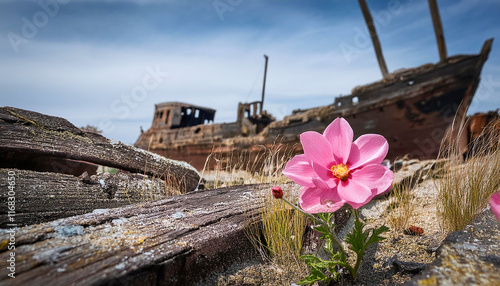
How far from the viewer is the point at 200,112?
18.9 metres

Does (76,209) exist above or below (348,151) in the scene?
below

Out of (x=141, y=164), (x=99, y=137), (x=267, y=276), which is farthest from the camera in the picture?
(x=141, y=164)

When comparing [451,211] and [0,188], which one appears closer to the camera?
[0,188]

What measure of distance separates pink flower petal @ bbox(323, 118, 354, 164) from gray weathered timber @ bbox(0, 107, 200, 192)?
214 cm

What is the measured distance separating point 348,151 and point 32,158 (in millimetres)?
2494

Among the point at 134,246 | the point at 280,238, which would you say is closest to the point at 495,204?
the point at 280,238

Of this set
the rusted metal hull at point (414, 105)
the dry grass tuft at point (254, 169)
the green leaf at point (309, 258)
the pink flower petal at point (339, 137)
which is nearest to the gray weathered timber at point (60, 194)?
the dry grass tuft at point (254, 169)

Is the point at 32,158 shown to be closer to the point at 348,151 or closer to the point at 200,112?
the point at 348,151

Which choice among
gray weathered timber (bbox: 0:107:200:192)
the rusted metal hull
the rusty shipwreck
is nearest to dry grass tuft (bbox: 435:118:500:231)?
gray weathered timber (bbox: 0:107:200:192)

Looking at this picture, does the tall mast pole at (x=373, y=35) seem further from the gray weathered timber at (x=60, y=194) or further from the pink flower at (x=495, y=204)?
the pink flower at (x=495, y=204)

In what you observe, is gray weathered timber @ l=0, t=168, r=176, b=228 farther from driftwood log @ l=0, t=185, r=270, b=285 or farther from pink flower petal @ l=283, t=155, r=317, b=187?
pink flower petal @ l=283, t=155, r=317, b=187

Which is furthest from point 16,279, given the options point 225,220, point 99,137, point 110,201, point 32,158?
point 99,137

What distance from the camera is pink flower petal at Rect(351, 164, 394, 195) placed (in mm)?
1272

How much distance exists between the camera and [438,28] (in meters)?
14.3
